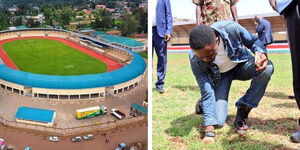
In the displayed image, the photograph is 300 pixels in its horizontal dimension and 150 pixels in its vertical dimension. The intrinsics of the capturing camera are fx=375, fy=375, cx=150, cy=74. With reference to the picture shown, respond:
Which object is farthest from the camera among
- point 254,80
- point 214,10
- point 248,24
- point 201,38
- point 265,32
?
point 248,24

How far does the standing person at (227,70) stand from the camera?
1971 millimetres

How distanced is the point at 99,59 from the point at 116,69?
0.11 metres

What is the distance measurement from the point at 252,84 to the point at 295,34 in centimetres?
54

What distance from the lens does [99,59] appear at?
2000 millimetres

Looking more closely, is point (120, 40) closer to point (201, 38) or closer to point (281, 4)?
point (201, 38)

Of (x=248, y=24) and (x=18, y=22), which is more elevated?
(x=18, y=22)

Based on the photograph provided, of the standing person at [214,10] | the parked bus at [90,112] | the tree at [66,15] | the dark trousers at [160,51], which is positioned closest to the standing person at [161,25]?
the dark trousers at [160,51]

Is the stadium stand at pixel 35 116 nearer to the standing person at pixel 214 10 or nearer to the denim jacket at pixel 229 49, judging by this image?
the denim jacket at pixel 229 49

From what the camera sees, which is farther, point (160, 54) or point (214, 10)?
point (160, 54)

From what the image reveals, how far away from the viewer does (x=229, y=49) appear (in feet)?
6.51

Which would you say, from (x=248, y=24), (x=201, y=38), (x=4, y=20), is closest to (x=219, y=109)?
(x=201, y=38)

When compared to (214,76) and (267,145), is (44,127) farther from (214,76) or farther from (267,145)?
(267,145)

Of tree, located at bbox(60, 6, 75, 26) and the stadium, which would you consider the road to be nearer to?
the stadium

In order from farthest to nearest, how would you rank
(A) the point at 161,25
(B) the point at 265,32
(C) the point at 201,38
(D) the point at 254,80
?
(B) the point at 265,32 < (A) the point at 161,25 < (D) the point at 254,80 < (C) the point at 201,38
